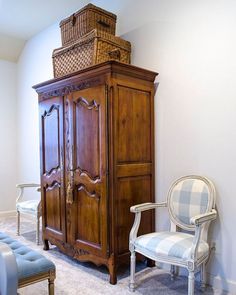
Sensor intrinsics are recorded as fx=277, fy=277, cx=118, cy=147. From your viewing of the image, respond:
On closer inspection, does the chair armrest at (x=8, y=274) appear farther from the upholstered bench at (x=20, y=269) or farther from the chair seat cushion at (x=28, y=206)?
the chair seat cushion at (x=28, y=206)

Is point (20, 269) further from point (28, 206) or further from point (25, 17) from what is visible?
point (25, 17)

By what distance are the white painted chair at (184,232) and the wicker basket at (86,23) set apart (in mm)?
1716

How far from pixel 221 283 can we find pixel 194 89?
1.68 metres

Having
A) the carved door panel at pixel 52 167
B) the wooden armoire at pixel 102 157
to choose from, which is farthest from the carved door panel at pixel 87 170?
the carved door panel at pixel 52 167

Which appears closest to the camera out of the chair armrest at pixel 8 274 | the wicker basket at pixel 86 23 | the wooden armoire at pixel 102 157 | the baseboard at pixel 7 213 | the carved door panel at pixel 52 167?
the chair armrest at pixel 8 274

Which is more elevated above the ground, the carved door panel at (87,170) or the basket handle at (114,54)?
the basket handle at (114,54)

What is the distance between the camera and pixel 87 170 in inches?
103

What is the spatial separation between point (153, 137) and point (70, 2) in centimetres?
204

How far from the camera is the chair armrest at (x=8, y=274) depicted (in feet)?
4.59

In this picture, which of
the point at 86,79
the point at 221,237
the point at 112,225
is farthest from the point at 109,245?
the point at 86,79

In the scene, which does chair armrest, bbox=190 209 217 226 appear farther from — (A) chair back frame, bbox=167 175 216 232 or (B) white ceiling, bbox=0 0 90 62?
(B) white ceiling, bbox=0 0 90 62

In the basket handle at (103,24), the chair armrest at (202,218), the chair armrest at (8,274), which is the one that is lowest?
the chair armrest at (8,274)

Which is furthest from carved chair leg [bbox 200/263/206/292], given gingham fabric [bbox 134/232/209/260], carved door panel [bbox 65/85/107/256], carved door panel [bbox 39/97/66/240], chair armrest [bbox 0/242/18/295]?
chair armrest [bbox 0/242/18/295]

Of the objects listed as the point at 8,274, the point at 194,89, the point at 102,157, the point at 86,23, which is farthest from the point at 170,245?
the point at 86,23
